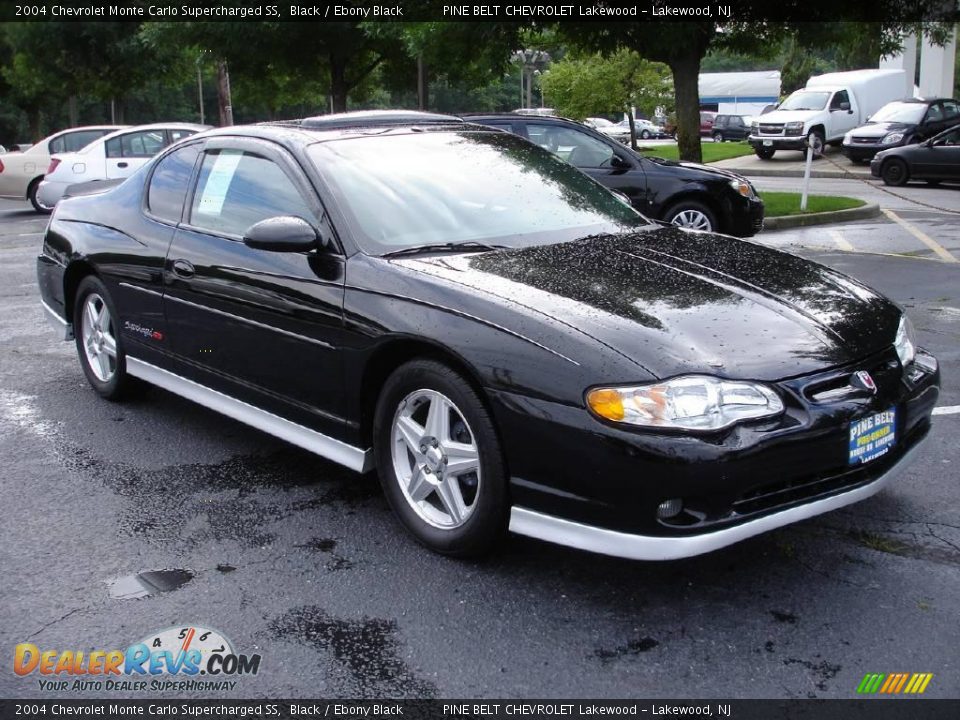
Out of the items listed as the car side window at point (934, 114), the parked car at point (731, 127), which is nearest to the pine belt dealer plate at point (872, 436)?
the car side window at point (934, 114)

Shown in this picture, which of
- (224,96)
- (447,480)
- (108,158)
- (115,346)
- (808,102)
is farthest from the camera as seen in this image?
(224,96)

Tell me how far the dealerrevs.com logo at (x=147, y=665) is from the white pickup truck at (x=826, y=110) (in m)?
27.0

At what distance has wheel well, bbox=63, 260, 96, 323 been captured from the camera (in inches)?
238

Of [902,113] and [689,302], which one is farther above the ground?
[902,113]

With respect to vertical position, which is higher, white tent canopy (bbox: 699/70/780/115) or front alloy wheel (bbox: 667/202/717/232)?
white tent canopy (bbox: 699/70/780/115)

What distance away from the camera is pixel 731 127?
47.8 meters

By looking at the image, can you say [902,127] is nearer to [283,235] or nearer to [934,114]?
[934,114]

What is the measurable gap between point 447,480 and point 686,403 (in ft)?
3.21

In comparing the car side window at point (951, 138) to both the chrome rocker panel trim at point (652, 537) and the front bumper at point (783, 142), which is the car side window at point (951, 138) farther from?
the chrome rocker panel trim at point (652, 537)

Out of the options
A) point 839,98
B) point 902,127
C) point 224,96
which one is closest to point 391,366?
point 902,127

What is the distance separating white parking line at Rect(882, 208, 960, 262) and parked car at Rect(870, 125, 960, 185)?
4.68 m

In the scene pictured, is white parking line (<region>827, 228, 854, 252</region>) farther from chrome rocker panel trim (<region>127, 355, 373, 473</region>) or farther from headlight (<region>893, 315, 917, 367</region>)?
chrome rocker panel trim (<region>127, 355, 373, 473</region>)

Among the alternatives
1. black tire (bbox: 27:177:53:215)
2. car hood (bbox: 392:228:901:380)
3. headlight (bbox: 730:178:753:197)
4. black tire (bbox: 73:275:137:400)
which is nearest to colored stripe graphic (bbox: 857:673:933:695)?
car hood (bbox: 392:228:901:380)

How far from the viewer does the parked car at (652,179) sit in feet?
35.9
